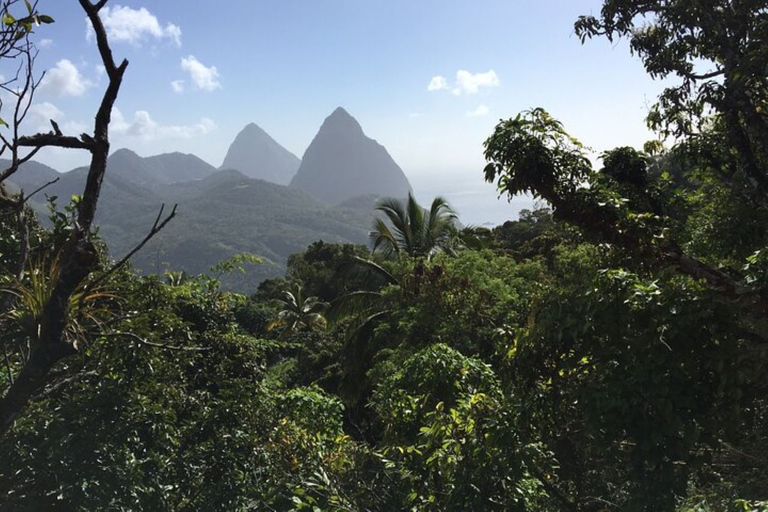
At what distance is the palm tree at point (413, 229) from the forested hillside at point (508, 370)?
6.83 m

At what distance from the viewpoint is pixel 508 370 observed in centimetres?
358

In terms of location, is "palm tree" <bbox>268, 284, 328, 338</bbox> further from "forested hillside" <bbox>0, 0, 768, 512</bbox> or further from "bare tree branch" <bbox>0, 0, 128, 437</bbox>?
"bare tree branch" <bbox>0, 0, 128, 437</bbox>

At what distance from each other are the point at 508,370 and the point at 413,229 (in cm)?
1114

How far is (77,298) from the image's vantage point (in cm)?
312

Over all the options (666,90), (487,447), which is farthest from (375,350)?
(487,447)

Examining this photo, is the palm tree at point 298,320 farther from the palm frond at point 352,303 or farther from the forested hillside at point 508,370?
the forested hillside at point 508,370

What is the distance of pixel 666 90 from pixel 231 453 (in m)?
8.04

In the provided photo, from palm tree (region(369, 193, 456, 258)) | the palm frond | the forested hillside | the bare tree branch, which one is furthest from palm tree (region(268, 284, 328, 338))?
the bare tree branch

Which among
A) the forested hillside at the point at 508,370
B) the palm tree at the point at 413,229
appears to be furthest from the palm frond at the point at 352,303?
the forested hillside at the point at 508,370

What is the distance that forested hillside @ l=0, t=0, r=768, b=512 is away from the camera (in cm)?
267

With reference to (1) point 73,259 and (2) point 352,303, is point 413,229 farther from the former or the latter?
(1) point 73,259

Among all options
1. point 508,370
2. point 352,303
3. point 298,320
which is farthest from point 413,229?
point 298,320

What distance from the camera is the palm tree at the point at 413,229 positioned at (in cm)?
1438

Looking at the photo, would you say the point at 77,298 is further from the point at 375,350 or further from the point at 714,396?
the point at 375,350
